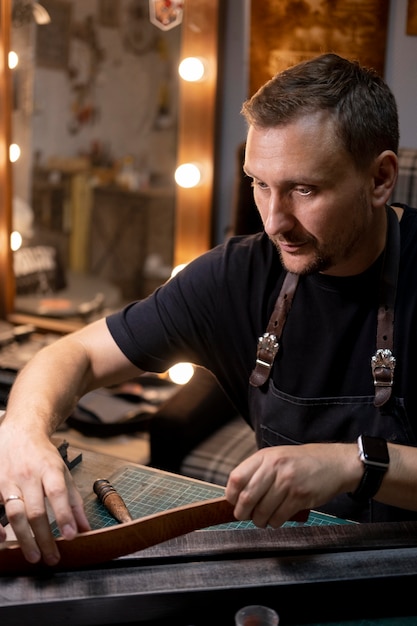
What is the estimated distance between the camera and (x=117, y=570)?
1304 mm

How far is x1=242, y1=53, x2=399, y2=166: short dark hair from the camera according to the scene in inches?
65.6

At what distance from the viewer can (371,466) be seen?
1475mm

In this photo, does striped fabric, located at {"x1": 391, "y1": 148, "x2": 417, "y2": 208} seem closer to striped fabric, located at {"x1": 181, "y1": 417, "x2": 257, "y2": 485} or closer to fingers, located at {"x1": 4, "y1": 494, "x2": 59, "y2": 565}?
striped fabric, located at {"x1": 181, "y1": 417, "x2": 257, "y2": 485}

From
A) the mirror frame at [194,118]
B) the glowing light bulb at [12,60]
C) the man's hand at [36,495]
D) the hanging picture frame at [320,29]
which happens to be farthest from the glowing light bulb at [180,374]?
the man's hand at [36,495]

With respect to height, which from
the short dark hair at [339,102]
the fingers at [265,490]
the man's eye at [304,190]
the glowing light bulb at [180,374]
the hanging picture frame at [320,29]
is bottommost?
the glowing light bulb at [180,374]

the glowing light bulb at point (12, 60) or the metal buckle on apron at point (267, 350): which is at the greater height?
the glowing light bulb at point (12, 60)

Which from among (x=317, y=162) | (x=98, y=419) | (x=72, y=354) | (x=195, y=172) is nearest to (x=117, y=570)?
(x=72, y=354)

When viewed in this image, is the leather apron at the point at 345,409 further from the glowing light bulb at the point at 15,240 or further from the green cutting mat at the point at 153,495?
the glowing light bulb at the point at 15,240

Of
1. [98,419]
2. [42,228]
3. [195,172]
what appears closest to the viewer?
[98,419]

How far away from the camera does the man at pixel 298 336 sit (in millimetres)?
1432

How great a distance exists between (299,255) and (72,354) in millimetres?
573

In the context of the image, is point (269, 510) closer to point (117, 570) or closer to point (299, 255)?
point (117, 570)

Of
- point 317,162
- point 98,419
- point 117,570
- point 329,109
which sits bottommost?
point 98,419

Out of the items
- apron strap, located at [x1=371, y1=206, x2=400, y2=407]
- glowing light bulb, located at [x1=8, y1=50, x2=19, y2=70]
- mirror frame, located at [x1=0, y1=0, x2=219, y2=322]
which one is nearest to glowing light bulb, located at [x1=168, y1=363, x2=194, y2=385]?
mirror frame, located at [x1=0, y1=0, x2=219, y2=322]
